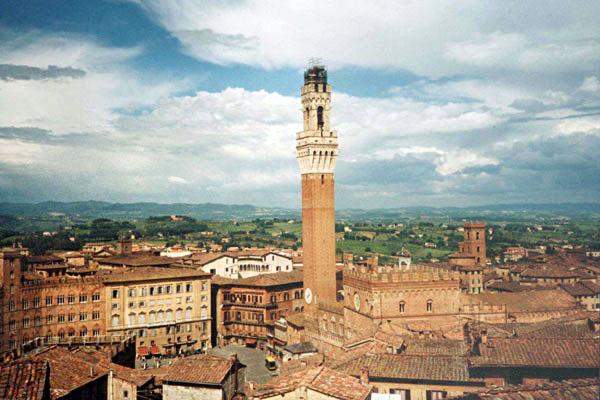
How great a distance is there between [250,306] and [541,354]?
158 ft

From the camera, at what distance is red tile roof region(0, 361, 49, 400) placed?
53.3ft

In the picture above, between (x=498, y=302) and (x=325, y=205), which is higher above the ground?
(x=325, y=205)

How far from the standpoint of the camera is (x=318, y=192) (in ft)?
208

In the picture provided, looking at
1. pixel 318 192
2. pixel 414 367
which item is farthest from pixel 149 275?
pixel 414 367

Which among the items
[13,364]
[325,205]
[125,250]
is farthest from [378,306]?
[125,250]

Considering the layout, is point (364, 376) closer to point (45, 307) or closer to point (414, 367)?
point (414, 367)

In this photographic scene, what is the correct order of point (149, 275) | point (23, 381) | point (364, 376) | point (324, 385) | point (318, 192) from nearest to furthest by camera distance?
1. point (23, 381)
2. point (324, 385)
3. point (364, 376)
4. point (318, 192)
5. point (149, 275)

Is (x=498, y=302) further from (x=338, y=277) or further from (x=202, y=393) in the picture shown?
(x=202, y=393)

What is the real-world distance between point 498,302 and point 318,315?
63.5ft

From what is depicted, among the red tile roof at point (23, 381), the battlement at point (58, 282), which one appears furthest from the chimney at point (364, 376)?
the battlement at point (58, 282)

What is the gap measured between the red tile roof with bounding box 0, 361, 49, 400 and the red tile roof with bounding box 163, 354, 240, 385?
851 cm

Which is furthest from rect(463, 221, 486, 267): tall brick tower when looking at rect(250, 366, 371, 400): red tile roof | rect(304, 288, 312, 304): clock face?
rect(250, 366, 371, 400): red tile roof

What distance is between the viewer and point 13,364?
58.6ft

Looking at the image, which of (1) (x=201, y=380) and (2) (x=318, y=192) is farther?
(2) (x=318, y=192)
